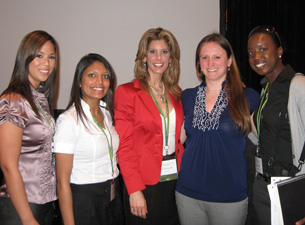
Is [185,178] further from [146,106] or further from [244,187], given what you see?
[146,106]

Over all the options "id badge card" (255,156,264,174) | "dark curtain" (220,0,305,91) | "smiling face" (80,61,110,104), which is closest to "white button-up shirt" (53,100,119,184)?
"smiling face" (80,61,110,104)

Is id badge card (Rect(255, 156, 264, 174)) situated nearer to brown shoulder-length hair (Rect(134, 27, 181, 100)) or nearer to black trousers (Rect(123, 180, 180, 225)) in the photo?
black trousers (Rect(123, 180, 180, 225))

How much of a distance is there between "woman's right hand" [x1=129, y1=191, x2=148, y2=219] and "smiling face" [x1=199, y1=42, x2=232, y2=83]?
104cm

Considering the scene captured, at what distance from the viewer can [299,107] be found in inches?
63.7

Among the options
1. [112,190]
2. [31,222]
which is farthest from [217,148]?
[31,222]

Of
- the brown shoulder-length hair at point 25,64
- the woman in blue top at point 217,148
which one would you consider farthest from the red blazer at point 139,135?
the brown shoulder-length hair at point 25,64

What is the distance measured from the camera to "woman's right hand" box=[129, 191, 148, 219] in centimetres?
169

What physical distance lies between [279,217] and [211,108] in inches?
33.6

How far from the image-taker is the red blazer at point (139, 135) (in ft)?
5.72

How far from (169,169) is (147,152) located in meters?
0.23

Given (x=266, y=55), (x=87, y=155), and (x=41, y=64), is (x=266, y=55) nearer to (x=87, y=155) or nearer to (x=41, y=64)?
(x=87, y=155)

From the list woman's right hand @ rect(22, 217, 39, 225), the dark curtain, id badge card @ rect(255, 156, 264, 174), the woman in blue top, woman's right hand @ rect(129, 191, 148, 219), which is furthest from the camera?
the dark curtain

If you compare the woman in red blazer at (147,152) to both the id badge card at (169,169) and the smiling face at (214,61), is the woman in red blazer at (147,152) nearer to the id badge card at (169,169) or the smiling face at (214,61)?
the id badge card at (169,169)

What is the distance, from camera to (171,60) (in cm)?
213
